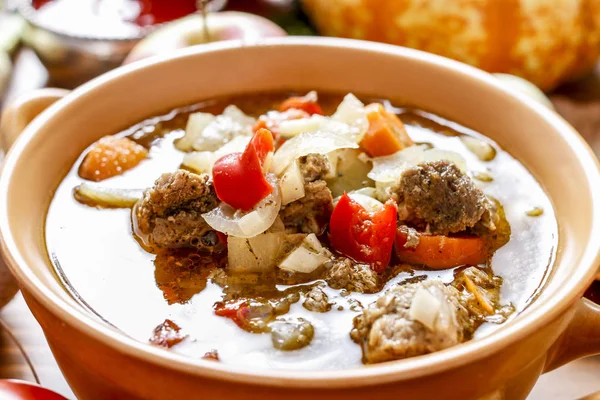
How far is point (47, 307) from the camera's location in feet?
5.95

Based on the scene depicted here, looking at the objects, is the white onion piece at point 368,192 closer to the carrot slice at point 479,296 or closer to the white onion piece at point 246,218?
the white onion piece at point 246,218

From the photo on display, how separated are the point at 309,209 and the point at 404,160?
1.54 ft

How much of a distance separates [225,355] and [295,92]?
1485 millimetres

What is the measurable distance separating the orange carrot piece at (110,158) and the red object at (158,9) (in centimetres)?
256

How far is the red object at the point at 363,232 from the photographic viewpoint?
2197 mm

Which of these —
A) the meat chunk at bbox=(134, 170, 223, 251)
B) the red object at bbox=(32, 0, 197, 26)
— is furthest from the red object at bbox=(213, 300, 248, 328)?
the red object at bbox=(32, 0, 197, 26)

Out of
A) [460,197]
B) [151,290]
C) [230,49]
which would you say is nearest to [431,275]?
[460,197]

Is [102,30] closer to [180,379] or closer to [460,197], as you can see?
[460,197]

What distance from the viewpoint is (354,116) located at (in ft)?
8.77

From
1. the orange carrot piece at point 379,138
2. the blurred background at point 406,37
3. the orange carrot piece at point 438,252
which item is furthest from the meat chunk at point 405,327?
the blurred background at point 406,37

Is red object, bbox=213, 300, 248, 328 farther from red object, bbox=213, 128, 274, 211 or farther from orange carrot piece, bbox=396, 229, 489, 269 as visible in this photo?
orange carrot piece, bbox=396, 229, 489, 269

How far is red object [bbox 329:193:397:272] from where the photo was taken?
2197mm

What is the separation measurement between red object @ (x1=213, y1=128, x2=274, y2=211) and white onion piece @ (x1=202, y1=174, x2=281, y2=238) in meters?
0.02

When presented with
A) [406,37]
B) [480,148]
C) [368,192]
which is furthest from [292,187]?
[406,37]
